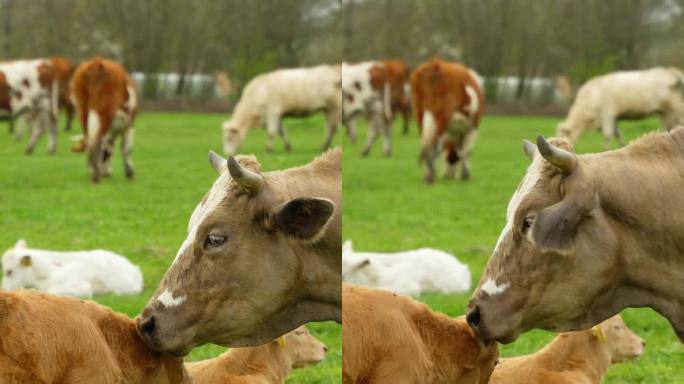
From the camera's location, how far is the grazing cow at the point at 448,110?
627 centimetres

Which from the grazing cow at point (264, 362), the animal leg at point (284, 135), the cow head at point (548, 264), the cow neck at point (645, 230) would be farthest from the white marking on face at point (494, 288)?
the animal leg at point (284, 135)

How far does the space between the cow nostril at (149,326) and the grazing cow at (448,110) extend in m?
2.21

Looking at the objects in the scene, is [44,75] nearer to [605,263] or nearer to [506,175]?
[506,175]

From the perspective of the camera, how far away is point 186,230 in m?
4.36

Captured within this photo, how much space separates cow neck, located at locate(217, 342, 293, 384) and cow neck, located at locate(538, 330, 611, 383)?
4.35ft

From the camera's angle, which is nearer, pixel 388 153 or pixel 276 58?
pixel 276 58

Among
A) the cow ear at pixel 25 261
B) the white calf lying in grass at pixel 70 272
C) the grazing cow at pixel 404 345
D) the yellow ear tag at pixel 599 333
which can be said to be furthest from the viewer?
the yellow ear tag at pixel 599 333

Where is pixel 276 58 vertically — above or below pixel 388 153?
above

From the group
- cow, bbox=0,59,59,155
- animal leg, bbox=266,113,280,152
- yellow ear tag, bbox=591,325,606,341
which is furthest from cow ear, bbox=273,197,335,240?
yellow ear tag, bbox=591,325,606,341

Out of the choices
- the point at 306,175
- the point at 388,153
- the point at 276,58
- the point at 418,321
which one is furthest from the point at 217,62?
the point at 388,153

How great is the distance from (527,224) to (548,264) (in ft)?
0.48

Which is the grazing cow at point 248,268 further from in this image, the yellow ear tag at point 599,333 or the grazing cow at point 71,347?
the yellow ear tag at point 599,333

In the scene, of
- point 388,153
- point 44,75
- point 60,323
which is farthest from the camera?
point 388,153

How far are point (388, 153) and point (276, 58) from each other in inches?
78.9
